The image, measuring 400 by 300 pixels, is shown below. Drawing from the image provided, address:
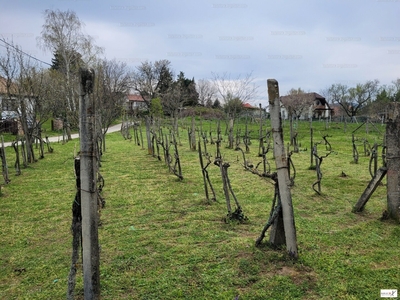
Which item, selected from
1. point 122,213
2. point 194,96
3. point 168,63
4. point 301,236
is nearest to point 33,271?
point 122,213

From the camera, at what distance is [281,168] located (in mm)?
3051

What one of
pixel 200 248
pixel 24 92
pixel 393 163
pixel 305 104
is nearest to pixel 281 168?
pixel 200 248

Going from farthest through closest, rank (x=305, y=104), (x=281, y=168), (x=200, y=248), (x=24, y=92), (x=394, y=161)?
(x=305, y=104) → (x=24, y=92) → (x=394, y=161) → (x=200, y=248) → (x=281, y=168)

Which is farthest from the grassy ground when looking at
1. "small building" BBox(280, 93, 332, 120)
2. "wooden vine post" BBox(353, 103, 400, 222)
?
"small building" BBox(280, 93, 332, 120)

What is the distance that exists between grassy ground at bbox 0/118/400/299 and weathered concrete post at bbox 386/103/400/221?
0.26 metres

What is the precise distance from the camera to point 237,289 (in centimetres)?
271

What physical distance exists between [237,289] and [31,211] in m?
4.69

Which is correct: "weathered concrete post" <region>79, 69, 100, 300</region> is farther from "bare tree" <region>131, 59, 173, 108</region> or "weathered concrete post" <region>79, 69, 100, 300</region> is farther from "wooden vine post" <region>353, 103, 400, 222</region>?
"bare tree" <region>131, 59, 173, 108</region>

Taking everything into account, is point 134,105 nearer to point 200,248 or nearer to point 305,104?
point 305,104

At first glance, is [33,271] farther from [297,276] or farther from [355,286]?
[355,286]

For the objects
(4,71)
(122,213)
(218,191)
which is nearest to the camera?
(122,213)

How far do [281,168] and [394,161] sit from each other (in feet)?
7.34

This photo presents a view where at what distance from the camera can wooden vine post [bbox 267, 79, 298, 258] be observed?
3029mm

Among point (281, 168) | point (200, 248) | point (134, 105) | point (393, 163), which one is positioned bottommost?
point (200, 248)
